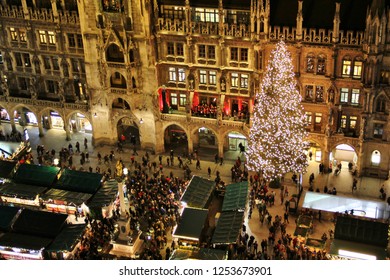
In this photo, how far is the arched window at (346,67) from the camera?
61.8 m

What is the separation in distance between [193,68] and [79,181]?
1793cm

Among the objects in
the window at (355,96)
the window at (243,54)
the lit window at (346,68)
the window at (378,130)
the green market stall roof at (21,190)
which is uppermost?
the window at (243,54)

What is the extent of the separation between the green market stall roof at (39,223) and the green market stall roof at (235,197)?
1466cm

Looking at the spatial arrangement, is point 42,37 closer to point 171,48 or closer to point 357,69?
point 171,48

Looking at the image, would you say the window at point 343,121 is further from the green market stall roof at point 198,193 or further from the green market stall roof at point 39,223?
the green market stall roof at point 39,223

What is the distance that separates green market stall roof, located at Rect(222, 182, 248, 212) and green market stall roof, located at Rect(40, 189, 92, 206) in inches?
519

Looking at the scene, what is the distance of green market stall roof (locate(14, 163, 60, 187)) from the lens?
202 ft

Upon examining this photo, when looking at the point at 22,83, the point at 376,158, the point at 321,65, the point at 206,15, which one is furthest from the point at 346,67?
the point at 22,83

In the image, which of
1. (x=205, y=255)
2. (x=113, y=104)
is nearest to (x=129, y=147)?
(x=113, y=104)

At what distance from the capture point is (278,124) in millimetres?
59375

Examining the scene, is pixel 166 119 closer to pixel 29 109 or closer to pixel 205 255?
pixel 29 109

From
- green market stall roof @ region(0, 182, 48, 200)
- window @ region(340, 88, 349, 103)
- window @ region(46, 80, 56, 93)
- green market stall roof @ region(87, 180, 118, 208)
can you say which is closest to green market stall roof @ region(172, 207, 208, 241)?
green market stall roof @ region(87, 180, 118, 208)

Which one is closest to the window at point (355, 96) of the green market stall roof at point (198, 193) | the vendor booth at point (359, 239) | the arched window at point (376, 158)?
the arched window at point (376, 158)

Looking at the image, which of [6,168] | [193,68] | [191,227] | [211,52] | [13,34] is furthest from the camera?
[13,34]
